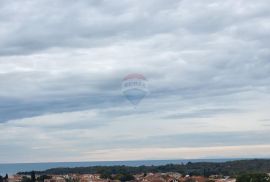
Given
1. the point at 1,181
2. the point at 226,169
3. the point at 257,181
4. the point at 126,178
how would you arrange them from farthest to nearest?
the point at 226,169 → the point at 126,178 → the point at 1,181 → the point at 257,181

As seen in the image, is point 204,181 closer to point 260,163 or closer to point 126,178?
point 126,178

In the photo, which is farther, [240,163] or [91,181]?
[240,163]

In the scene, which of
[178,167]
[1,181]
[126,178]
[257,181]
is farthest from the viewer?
[178,167]

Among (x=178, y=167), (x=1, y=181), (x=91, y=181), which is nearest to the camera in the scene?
(x=1, y=181)

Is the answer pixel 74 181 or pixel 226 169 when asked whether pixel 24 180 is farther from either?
pixel 226 169

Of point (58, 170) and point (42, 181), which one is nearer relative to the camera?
point (42, 181)

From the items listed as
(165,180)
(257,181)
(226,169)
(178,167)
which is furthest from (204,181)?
(178,167)

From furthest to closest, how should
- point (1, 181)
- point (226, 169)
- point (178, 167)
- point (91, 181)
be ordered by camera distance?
point (178, 167) → point (226, 169) → point (91, 181) → point (1, 181)

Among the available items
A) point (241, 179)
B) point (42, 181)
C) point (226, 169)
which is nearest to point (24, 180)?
point (42, 181)

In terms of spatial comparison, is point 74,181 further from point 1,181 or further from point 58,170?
Result: point 58,170

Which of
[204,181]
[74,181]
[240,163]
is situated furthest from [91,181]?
[240,163]
